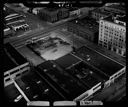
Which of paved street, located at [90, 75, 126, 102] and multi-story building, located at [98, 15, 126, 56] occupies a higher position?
multi-story building, located at [98, 15, 126, 56]

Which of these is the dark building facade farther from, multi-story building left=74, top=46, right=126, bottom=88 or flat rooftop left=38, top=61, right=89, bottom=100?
flat rooftop left=38, top=61, right=89, bottom=100

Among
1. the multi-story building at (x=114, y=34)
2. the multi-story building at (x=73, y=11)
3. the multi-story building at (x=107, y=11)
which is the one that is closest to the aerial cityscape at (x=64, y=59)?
the multi-story building at (x=114, y=34)

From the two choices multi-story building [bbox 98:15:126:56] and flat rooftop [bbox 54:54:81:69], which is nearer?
flat rooftop [bbox 54:54:81:69]

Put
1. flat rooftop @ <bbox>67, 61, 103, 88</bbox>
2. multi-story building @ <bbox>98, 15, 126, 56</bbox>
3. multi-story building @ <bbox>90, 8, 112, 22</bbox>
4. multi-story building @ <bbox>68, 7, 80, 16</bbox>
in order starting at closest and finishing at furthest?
flat rooftop @ <bbox>67, 61, 103, 88</bbox>, multi-story building @ <bbox>98, 15, 126, 56</bbox>, multi-story building @ <bbox>90, 8, 112, 22</bbox>, multi-story building @ <bbox>68, 7, 80, 16</bbox>

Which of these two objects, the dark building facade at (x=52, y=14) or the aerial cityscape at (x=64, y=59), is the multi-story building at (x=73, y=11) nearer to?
the dark building facade at (x=52, y=14)

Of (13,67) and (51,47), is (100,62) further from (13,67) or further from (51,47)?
(13,67)

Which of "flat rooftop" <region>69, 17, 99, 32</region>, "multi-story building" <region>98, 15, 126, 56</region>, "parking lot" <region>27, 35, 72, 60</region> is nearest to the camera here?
"multi-story building" <region>98, 15, 126, 56</region>

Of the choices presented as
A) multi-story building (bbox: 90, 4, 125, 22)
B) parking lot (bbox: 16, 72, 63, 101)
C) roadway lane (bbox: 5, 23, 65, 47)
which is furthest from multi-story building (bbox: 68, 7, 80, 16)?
parking lot (bbox: 16, 72, 63, 101)
